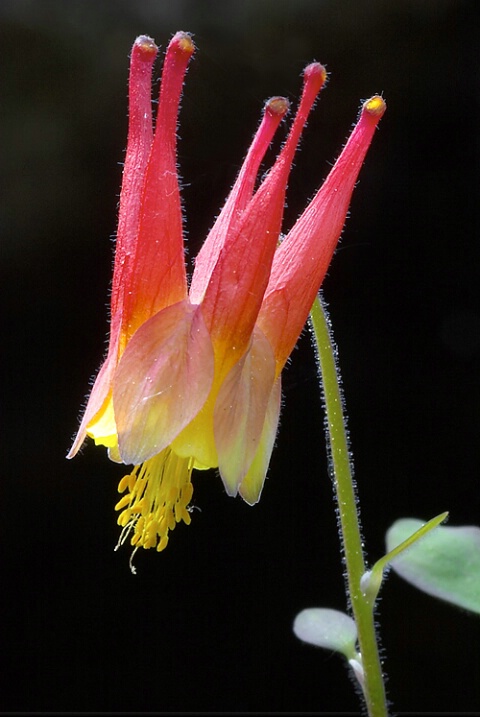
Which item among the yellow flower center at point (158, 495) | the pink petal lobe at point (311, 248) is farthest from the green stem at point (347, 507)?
the yellow flower center at point (158, 495)

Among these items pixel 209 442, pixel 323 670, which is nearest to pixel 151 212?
pixel 209 442

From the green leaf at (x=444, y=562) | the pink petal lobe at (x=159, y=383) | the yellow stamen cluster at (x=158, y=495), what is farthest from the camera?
the green leaf at (x=444, y=562)

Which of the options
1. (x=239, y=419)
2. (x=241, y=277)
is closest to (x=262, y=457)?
(x=239, y=419)

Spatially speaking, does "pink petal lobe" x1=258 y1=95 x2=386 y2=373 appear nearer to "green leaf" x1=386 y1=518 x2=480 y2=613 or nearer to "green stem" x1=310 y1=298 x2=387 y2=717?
"green stem" x1=310 y1=298 x2=387 y2=717

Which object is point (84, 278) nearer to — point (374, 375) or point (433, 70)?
point (374, 375)

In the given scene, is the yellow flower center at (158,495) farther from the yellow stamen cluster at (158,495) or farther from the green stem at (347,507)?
the green stem at (347,507)

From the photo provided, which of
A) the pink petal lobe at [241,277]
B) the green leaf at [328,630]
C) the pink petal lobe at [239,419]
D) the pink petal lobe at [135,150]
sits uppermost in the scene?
the pink petal lobe at [135,150]

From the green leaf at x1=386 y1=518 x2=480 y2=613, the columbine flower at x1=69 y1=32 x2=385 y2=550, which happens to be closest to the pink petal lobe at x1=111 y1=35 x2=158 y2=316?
the columbine flower at x1=69 y1=32 x2=385 y2=550
